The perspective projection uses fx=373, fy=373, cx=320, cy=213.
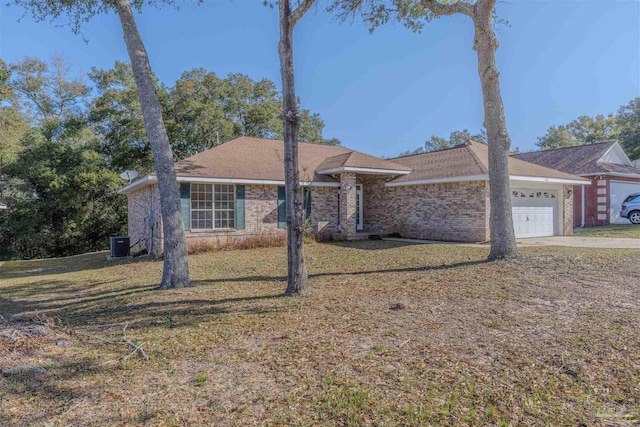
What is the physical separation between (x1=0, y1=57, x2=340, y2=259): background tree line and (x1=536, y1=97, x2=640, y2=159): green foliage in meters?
26.1

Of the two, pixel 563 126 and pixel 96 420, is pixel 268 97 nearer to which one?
pixel 96 420

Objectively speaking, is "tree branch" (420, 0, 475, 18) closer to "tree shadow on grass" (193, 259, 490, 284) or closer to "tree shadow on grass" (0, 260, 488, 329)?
"tree shadow on grass" (193, 259, 490, 284)

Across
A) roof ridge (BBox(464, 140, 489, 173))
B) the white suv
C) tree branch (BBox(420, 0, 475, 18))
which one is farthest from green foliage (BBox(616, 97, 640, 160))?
tree branch (BBox(420, 0, 475, 18))

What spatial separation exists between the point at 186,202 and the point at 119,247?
402 centimetres

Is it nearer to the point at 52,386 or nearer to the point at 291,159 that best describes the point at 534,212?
the point at 291,159

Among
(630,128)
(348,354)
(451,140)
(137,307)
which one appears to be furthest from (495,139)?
(451,140)

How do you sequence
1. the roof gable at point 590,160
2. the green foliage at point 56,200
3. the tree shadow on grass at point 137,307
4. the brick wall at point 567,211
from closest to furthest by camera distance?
1. the tree shadow on grass at point 137,307
2. the brick wall at point 567,211
3. the roof gable at point 590,160
4. the green foliage at point 56,200

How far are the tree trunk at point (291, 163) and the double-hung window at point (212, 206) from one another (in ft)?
25.4

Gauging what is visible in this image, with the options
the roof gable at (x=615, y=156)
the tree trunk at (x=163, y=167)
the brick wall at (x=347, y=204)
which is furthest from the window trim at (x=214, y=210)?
the roof gable at (x=615, y=156)

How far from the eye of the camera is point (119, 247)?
14203 millimetres

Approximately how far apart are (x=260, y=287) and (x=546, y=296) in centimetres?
470

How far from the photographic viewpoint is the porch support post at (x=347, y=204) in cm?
1493

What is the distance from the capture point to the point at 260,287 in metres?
6.94

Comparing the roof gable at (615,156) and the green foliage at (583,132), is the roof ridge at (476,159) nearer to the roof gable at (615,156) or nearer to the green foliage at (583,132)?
the roof gable at (615,156)
